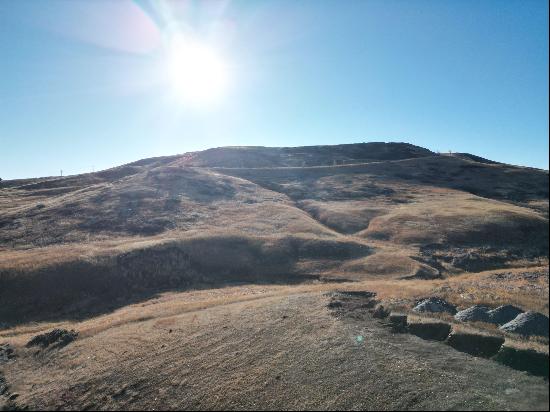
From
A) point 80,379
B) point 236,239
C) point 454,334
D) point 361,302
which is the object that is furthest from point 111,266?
point 454,334

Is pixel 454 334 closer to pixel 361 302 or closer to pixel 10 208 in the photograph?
pixel 361 302

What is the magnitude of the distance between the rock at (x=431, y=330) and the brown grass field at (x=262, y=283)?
0.60 meters

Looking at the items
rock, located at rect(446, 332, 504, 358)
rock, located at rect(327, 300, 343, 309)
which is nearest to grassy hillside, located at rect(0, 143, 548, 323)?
rock, located at rect(327, 300, 343, 309)

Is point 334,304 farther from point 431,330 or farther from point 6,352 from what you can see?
point 6,352

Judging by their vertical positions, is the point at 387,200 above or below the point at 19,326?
above

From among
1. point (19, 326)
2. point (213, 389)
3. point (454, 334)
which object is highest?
point (454, 334)

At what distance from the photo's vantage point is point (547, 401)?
1285 centimetres

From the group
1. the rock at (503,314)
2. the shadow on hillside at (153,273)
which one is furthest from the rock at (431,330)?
the shadow on hillside at (153,273)

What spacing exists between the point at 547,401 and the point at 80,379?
2288cm

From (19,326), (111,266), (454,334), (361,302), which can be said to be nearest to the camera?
(454,334)

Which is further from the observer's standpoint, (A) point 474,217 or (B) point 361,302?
(A) point 474,217

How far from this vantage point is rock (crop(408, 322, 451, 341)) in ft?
72.2

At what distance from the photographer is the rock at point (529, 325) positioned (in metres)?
18.3

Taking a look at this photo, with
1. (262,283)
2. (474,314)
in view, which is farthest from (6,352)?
(474,314)
